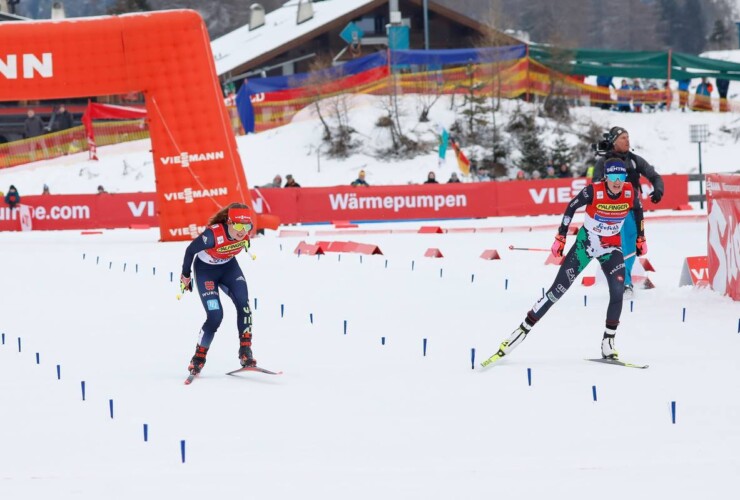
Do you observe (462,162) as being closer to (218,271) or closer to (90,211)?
(90,211)

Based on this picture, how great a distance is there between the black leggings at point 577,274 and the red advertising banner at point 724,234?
11.1ft

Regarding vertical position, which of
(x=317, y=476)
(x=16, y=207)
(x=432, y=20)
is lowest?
(x=317, y=476)

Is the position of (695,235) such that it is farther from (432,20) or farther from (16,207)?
(432,20)

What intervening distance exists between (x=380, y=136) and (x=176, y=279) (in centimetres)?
2484

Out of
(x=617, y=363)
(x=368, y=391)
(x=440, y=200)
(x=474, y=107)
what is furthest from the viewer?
(x=474, y=107)

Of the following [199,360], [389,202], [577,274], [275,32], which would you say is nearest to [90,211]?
[389,202]

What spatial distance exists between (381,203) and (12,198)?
30.1 ft

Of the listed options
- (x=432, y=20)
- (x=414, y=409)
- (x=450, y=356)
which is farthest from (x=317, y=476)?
(x=432, y=20)

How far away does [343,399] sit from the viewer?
7758 millimetres

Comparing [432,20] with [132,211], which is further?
[432,20]

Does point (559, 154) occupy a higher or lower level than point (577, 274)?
higher

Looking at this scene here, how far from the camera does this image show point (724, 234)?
1220cm

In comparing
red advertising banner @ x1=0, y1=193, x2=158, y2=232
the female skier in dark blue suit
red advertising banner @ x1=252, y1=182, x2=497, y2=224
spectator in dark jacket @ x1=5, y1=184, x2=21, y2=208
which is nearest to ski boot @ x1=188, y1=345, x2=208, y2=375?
the female skier in dark blue suit

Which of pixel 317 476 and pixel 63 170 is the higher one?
pixel 63 170
